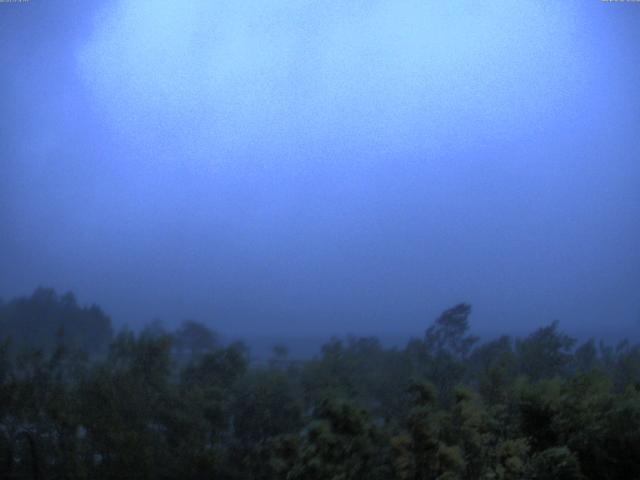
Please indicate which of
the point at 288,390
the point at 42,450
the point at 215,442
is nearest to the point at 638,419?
the point at 288,390

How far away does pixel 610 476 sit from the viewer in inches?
197

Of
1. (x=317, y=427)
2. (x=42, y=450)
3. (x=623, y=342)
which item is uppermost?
(x=623, y=342)

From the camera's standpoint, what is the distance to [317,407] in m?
6.19

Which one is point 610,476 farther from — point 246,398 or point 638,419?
point 246,398

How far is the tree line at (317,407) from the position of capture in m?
5.45

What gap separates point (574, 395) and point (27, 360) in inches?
231

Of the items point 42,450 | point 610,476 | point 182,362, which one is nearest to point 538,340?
point 610,476

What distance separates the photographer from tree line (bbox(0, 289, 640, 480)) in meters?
5.45

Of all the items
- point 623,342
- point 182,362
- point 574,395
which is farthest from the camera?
point 623,342

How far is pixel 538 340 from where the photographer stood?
7.96 m

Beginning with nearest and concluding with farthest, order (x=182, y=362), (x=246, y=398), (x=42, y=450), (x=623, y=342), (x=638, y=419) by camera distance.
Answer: (x=638, y=419) < (x=42, y=450) < (x=246, y=398) < (x=182, y=362) < (x=623, y=342)

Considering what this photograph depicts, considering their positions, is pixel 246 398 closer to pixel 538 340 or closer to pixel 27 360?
pixel 27 360

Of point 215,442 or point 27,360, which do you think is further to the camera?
point 27,360

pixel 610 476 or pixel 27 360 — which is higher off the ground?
pixel 27 360
